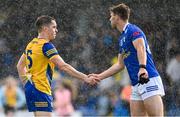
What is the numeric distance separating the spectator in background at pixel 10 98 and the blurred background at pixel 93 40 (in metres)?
0.27

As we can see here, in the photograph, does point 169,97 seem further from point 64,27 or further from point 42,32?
point 42,32

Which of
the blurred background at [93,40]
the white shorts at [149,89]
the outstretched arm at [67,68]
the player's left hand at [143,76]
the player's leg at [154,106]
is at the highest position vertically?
the blurred background at [93,40]

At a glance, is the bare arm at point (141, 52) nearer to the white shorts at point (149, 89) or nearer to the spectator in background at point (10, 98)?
the white shorts at point (149, 89)

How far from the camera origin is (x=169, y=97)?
Answer: 18.0 metres

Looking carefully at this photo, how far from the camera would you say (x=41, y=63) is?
10562 mm

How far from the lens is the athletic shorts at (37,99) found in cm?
1048

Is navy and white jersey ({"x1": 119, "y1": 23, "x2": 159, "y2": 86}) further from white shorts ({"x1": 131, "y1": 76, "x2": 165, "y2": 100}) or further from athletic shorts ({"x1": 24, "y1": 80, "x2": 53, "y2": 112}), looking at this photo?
athletic shorts ({"x1": 24, "y1": 80, "x2": 53, "y2": 112})

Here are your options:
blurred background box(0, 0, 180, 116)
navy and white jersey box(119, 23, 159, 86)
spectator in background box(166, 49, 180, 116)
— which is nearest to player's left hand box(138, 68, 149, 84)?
navy and white jersey box(119, 23, 159, 86)

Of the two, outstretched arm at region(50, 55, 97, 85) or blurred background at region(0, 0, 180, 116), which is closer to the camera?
outstretched arm at region(50, 55, 97, 85)

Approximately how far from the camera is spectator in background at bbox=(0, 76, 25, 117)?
1608 centimetres

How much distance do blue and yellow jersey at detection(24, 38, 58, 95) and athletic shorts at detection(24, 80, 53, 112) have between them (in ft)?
0.19

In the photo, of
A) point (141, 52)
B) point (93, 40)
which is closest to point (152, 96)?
point (141, 52)

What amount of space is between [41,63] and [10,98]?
563cm

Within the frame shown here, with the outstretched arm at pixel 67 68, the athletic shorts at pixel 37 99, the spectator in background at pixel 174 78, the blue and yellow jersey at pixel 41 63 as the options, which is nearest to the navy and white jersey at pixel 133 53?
the outstretched arm at pixel 67 68
